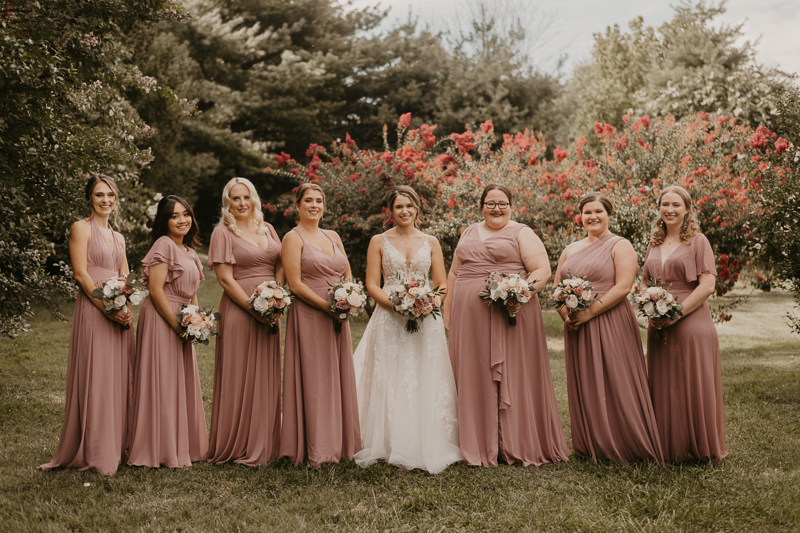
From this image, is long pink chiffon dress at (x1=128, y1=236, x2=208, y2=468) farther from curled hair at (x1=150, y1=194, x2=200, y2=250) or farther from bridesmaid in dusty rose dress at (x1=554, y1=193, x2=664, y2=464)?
bridesmaid in dusty rose dress at (x1=554, y1=193, x2=664, y2=464)

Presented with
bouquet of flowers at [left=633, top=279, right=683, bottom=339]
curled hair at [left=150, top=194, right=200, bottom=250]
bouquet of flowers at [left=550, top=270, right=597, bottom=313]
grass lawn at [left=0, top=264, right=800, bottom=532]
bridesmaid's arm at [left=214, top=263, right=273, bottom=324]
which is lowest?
grass lawn at [left=0, top=264, right=800, bottom=532]

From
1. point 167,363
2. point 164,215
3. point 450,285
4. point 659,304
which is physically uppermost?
point 164,215

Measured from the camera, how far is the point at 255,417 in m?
5.48

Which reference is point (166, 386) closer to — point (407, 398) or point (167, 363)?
point (167, 363)

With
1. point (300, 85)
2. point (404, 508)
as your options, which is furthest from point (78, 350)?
point (300, 85)

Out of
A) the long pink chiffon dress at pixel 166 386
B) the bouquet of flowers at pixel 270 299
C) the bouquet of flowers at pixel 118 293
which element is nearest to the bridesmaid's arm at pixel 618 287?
the bouquet of flowers at pixel 270 299

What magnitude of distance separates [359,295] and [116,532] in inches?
96.2

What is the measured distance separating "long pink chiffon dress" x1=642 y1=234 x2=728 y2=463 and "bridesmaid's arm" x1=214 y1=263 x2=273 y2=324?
11.1ft

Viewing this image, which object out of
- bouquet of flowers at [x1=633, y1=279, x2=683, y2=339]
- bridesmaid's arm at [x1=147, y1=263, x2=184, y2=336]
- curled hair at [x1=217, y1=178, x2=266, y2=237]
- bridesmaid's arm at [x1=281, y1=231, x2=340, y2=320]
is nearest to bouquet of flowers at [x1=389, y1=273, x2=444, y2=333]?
bridesmaid's arm at [x1=281, y1=231, x2=340, y2=320]

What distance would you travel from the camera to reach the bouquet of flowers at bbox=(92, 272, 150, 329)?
5.14m

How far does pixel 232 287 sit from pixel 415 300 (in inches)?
62.7

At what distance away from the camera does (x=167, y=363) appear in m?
5.43

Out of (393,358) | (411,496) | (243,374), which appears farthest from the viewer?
(393,358)

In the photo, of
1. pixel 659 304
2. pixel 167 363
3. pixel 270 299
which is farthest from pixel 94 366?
pixel 659 304
